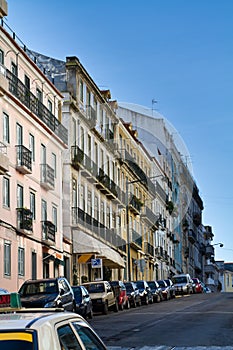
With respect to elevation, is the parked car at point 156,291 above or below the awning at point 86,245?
below

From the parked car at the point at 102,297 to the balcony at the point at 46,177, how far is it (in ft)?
22.0

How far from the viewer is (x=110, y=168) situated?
196ft

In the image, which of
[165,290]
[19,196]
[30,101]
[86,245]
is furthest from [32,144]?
[165,290]

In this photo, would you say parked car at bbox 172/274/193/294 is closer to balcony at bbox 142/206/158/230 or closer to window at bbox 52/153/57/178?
balcony at bbox 142/206/158/230

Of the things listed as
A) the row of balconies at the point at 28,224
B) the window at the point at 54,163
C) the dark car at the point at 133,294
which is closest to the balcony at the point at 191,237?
the dark car at the point at 133,294

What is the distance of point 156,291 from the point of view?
170 feet

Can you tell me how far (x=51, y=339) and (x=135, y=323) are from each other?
20943mm

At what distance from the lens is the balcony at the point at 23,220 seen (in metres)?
37.5

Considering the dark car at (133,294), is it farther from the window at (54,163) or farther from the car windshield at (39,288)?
the car windshield at (39,288)

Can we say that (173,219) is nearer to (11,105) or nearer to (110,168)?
(110,168)

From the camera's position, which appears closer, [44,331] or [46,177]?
[44,331]

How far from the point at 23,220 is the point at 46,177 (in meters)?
5.11

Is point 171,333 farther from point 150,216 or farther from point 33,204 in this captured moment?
point 150,216

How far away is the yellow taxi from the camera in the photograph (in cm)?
557
